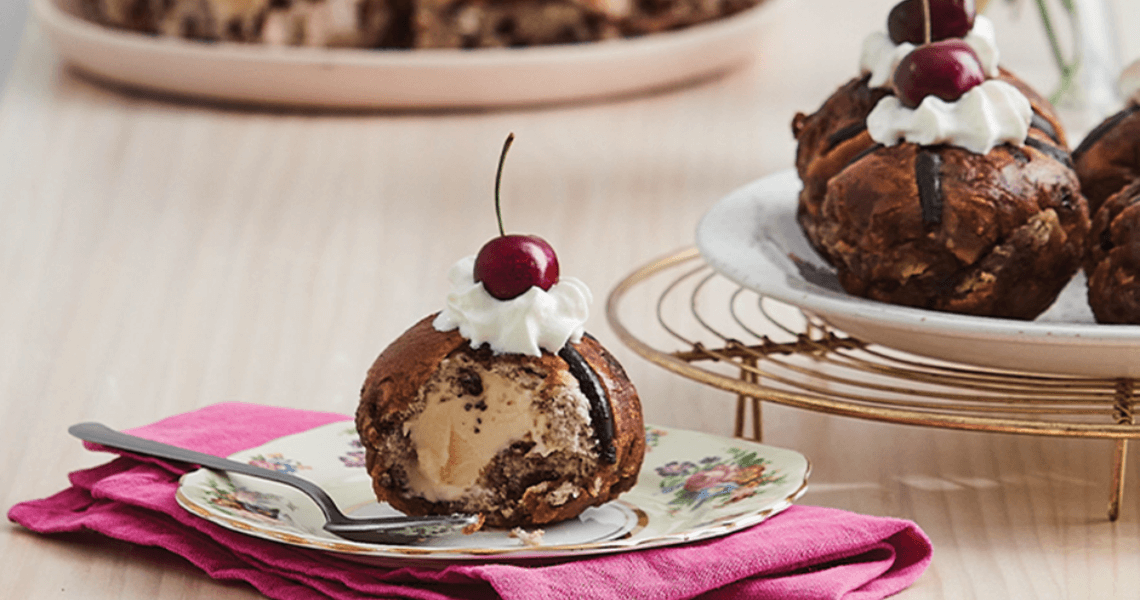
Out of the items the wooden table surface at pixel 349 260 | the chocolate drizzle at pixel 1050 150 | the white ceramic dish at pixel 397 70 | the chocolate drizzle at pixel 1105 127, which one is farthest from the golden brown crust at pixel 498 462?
the white ceramic dish at pixel 397 70

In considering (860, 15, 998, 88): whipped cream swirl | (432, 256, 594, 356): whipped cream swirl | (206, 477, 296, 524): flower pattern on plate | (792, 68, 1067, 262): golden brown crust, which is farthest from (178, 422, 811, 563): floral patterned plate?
(860, 15, 998, 88): whipped cream swirl

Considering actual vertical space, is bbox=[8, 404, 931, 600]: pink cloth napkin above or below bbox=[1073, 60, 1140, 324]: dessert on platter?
below

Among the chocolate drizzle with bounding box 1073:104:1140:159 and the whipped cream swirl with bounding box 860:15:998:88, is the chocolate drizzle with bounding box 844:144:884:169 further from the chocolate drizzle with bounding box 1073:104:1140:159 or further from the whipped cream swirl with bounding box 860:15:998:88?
the chocolate drizzle with bounding box 1073:104:1140:159

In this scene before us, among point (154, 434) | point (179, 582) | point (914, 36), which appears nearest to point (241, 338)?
point (154, 434)

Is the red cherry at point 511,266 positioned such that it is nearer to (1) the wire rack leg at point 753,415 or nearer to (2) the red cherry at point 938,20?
(1) the wire rack leg at point 753,415

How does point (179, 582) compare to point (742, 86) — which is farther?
point (742, 86)

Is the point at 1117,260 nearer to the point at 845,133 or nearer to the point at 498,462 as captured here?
the point at 845,133

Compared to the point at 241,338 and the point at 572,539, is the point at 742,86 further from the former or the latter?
the point at 572,539
